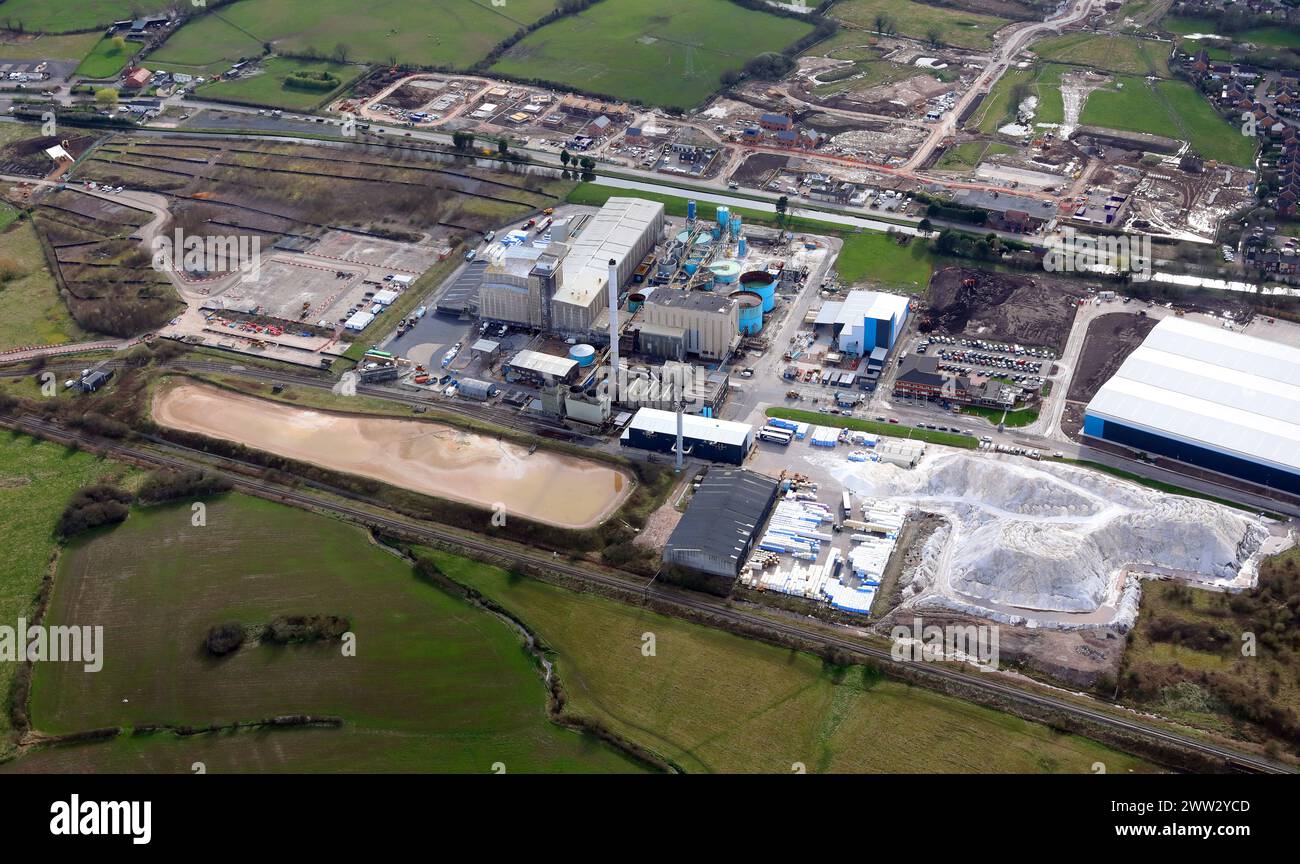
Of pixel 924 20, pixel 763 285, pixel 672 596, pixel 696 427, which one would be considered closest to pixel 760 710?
pixel 672 596

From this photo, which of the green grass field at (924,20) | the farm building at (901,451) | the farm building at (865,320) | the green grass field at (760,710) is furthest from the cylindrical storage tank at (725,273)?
the green grass field at (924,20)

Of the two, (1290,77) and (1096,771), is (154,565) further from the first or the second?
(1290,77)

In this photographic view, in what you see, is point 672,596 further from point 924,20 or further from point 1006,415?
point 924,20

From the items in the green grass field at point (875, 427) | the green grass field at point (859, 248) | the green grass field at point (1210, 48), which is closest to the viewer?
the green grass field at point (875, 427)

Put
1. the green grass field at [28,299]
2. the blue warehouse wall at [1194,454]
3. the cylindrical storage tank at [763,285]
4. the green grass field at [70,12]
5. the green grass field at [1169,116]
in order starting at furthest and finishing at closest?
the green grass field at [70,12] < the green grass field at [1169,116] < the green grass field at [28,299] < the cylindrical storage tank at [763,285] < the blue warehouse wall at [1194,454]

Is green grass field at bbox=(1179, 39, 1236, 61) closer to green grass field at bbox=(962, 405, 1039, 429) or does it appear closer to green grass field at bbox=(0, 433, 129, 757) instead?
green grass field at bbox=(962, 405, 1039, 429)

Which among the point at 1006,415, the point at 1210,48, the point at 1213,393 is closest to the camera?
the point at 1213,393

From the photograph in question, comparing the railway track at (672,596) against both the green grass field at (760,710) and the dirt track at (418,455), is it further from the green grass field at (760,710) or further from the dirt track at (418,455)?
the dirt track at (418,455)
